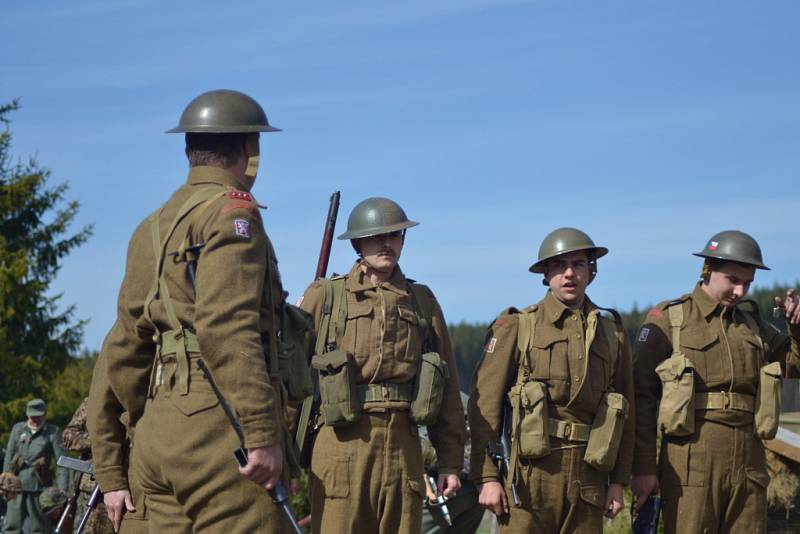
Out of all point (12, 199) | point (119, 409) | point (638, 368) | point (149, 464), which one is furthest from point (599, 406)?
point (12, 199)

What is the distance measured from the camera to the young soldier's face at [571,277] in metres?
8.76

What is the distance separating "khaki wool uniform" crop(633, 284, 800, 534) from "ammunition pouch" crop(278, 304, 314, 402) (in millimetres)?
3556

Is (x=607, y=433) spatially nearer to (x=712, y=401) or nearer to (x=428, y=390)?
(x=712, y=401)

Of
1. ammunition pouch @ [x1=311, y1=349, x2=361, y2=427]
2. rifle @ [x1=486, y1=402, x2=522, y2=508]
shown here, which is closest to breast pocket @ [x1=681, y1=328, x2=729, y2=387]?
rifle @ [x1=486, y1=402, x2=522, y2=508]

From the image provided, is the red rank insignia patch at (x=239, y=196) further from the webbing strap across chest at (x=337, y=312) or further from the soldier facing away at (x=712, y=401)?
the soldier facing away at (x=712, y=401)

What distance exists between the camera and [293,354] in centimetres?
596

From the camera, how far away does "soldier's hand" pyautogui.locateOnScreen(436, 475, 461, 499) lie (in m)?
8.50

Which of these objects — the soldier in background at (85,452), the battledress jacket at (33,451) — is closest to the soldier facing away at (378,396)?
the soldier in background at (85,452)

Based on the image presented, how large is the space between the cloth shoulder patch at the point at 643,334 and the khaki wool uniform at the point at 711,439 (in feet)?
0.23

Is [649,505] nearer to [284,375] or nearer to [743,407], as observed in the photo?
[743,407]

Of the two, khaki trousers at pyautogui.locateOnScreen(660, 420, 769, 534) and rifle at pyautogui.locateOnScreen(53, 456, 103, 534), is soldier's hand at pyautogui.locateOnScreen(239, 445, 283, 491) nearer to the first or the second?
khaki trousers at pyautogui.locateOnScreen(660, 420, 769, 534)

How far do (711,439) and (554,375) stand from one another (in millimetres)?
1213

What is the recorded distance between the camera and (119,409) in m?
6.97

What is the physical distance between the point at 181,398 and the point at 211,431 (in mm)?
209
